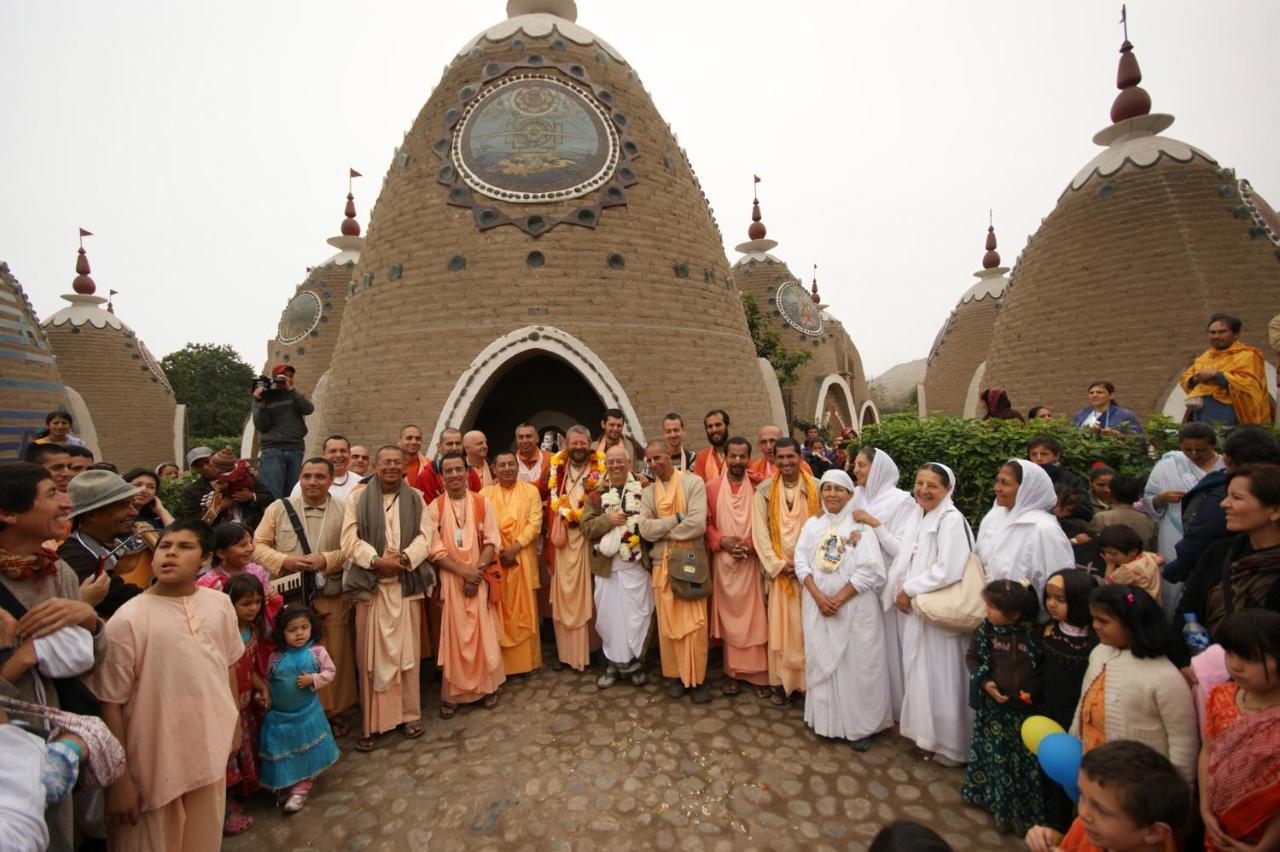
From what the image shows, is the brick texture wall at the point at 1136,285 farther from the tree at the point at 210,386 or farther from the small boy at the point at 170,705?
the tree at the point at 210,386

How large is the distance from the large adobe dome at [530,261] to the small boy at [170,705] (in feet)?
17.2

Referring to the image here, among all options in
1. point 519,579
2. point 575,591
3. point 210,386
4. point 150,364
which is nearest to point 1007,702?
point 575,591

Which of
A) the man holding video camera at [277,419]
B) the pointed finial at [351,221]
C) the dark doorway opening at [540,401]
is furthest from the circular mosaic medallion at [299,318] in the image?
the man holding video camera at [277,419]

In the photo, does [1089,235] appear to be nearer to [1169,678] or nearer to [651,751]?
[1169,678]

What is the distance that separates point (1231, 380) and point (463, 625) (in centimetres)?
660

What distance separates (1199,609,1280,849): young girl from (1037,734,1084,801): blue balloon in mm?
416

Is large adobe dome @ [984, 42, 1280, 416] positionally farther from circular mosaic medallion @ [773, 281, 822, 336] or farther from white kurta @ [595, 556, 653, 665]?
circular mosaic medallion @ [773, 281, 822, 336]

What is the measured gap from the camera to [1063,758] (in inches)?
93.8

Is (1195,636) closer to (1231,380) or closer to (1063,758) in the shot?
(1063,758)

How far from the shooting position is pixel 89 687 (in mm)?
2238

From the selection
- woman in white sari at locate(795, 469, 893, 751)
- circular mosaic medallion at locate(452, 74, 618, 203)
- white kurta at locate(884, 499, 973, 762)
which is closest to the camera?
white kurta at locate(884, 499, 973, 762)

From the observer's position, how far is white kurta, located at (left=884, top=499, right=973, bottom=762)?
3462mm

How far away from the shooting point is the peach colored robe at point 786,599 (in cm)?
424

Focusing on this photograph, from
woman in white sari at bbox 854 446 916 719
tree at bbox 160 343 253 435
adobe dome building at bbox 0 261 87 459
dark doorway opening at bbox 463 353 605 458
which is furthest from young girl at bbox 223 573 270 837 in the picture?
tree at bbox 160 343 253 435
